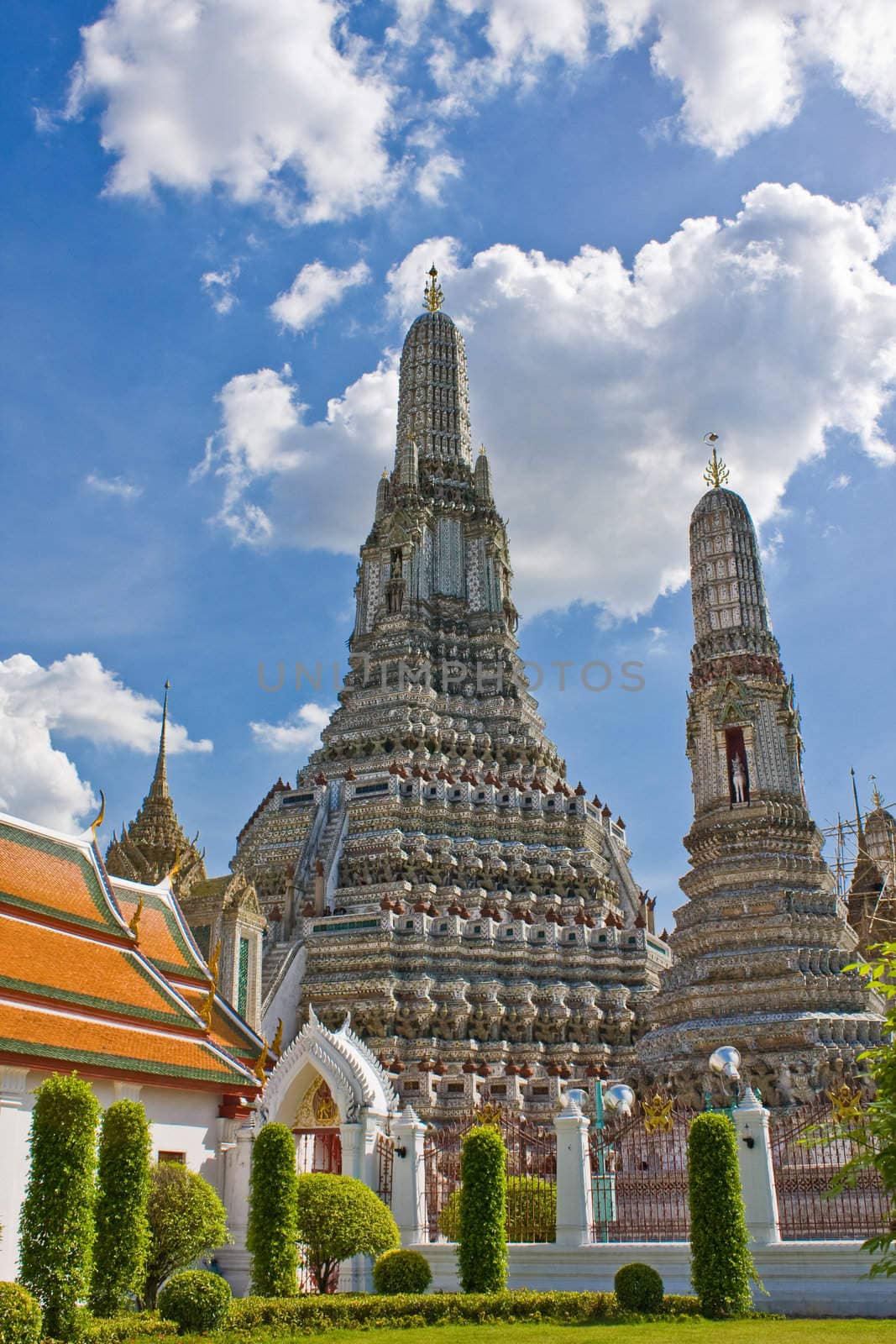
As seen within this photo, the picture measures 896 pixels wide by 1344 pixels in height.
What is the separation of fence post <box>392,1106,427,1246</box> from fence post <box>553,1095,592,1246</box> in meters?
2.51

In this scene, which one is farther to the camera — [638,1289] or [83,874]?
[83,874]

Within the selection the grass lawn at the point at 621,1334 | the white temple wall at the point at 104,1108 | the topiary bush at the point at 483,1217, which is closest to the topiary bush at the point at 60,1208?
the grass lawn at the point at 621,1334

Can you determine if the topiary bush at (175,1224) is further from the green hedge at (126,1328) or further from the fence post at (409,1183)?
the fence post at (409,1183)

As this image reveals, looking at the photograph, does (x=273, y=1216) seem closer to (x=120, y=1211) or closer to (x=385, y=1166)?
(x=120, y=1211)

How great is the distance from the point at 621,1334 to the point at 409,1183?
6531 millimetres

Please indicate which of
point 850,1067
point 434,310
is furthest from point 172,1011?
point 434,310

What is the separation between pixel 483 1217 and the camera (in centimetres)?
1677

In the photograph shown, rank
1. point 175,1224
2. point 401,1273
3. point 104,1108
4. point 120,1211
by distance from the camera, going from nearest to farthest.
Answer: point 120,1211
point 175,1224
point 104,1108
point 401,1273

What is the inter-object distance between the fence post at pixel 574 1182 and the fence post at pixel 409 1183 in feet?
8.22

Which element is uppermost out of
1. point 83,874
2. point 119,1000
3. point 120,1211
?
point 83,874

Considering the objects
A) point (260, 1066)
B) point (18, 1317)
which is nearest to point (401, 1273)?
point (260, 1066)

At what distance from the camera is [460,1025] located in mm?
37062

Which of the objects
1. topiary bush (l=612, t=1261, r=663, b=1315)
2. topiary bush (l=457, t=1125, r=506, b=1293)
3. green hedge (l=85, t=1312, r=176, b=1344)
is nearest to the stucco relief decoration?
topiary bush (l=457, t=1125, r=506, b=1293)

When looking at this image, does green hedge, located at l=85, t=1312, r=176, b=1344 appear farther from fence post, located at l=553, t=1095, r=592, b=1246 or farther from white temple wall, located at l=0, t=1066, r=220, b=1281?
fence post, located at l=553, t=1095, r=592, b=1246
